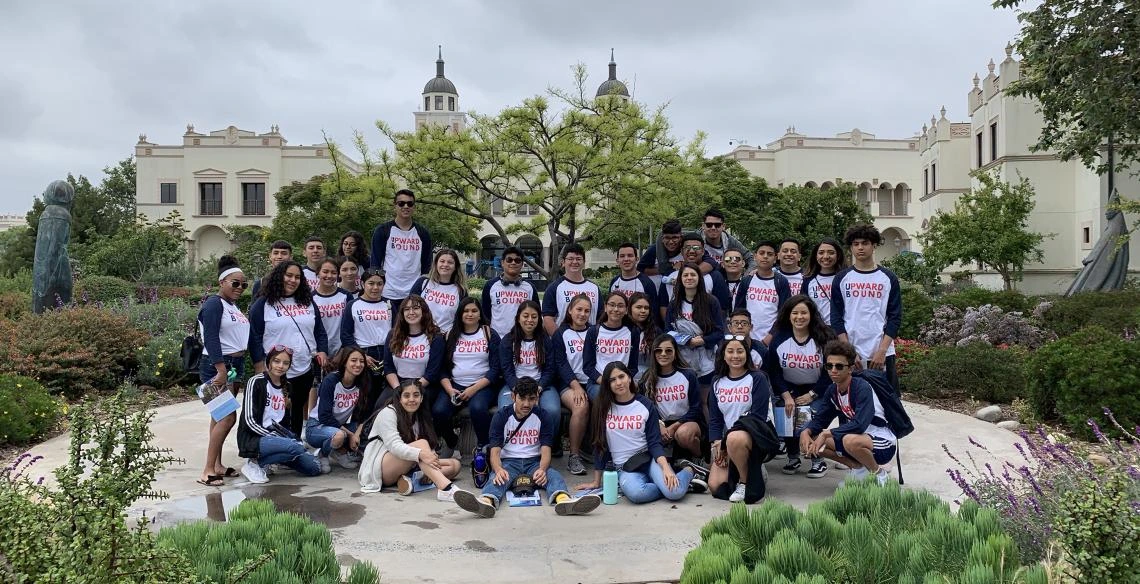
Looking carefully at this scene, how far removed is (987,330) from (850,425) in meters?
8.53

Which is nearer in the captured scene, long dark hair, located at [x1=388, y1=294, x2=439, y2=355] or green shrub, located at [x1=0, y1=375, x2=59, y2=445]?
long dark hair, located at [x1=388, y1=294, x2=439, y2=355]

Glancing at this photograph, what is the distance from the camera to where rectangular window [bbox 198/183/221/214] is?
53.9m

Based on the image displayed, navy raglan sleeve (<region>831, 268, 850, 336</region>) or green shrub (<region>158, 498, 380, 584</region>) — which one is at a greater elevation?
navy raglan sleeve (<region>831, 268, 850, 336</region>)

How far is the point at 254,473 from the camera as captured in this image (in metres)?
6.46

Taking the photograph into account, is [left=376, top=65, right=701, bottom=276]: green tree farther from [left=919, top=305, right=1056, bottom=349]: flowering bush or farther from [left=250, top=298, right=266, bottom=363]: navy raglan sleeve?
[left=250, top=298, right=266, bottom=363]: navy raglan sleeve

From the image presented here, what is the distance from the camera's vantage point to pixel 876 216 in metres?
60.0

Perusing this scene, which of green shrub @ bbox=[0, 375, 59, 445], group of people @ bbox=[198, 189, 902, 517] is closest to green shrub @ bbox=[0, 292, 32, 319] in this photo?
green shrub @ bbox=[0, 375, 59, 445]

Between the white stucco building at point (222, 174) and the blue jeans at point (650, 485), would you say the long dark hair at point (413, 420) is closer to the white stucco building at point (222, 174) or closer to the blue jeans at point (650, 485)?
the blue jeans at point (650, 485)

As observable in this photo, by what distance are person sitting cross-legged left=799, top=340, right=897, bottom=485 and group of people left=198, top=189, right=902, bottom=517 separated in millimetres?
14

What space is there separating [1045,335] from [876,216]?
49.4 meters

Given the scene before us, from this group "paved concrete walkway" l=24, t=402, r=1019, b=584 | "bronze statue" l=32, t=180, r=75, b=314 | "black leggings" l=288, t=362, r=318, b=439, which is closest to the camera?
"paved concrete walkway" l=24, t=402, r=1019, b=584

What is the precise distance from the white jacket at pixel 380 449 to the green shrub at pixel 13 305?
32.1ft

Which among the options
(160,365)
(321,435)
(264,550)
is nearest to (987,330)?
(321,435)

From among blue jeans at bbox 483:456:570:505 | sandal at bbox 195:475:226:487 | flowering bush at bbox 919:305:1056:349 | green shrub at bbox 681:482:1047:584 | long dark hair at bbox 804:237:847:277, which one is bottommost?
sandal at bbox 195:475:226:487
